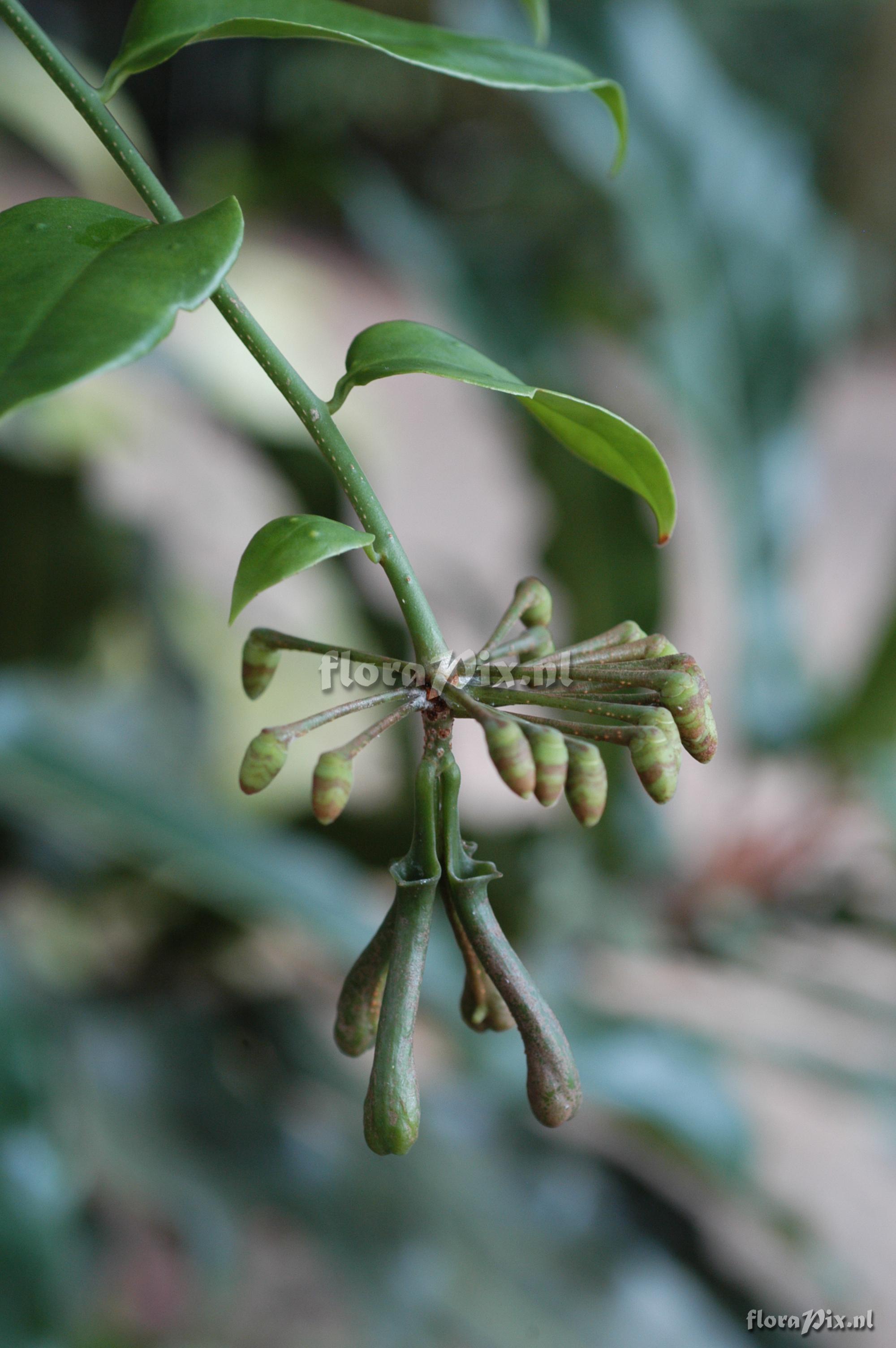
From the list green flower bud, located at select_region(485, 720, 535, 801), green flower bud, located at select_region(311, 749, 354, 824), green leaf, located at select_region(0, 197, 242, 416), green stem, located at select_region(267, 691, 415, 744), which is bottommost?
green flower bud, located at select_region(311, 749, 354, 824)

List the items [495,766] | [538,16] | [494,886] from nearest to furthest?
[495,766] → [538,16] → [494,886]

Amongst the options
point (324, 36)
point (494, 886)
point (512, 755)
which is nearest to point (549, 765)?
point (512, 755)

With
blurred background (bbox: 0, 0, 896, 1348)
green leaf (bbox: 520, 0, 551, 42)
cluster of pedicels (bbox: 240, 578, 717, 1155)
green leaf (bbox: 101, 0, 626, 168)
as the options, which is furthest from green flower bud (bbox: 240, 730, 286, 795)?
blurred background (bbox: 0, 0, 896, 1348)

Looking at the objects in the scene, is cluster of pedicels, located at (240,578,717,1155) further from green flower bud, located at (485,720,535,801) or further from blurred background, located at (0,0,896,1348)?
blurred background, located at (0,0,896,1348)

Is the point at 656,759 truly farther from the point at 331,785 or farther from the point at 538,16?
the point at 538,16

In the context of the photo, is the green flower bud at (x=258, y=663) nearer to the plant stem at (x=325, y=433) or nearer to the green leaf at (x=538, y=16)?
the plant stem at (x=325, y=433)
